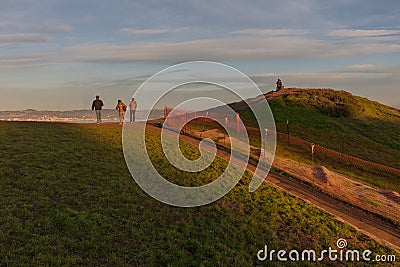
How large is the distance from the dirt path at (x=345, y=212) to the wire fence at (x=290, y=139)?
4.48m

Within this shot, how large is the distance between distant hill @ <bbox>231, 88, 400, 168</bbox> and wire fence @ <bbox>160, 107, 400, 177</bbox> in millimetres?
5390

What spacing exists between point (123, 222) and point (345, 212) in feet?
32.5

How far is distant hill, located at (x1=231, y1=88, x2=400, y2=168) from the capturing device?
1506 inches

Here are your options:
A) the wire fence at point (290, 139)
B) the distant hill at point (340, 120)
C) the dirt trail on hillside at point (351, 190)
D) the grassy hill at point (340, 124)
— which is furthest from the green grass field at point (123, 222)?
the distant hill at point (340, 120)

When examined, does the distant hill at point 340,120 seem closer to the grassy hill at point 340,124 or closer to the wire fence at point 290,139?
the grassy hill at point 340,124

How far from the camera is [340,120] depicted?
52.7 metres

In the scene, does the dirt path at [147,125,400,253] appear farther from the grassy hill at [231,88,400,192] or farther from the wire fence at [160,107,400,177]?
the grassy hill at [231,88,400,192]

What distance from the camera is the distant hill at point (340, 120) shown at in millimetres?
38250

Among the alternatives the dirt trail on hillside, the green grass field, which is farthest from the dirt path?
the green grass field

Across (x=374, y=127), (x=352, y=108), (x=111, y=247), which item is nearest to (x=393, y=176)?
(x=111, y=247)

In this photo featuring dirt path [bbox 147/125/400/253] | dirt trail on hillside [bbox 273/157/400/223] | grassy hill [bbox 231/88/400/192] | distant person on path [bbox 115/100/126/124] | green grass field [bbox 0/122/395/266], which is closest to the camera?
green grass field [bbox 0/122/395/266]

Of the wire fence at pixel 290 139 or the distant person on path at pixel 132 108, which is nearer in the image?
the wire fence at pixel 290 139

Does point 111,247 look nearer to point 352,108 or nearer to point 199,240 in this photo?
point 199,240

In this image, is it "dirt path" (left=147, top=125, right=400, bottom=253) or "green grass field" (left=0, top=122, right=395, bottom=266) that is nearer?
"green grass field" (left=0, top=122, right=395, bottom=266)
